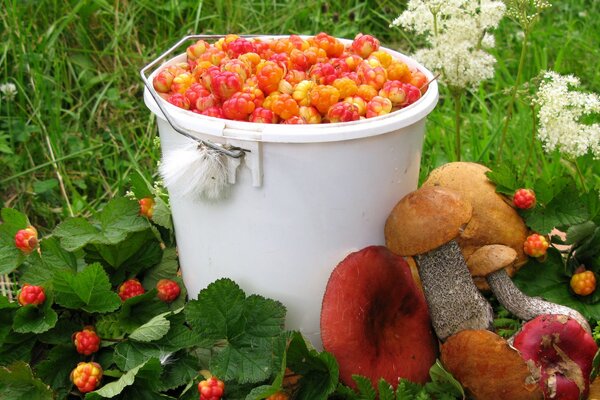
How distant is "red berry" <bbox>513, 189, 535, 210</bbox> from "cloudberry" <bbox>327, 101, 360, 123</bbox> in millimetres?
489

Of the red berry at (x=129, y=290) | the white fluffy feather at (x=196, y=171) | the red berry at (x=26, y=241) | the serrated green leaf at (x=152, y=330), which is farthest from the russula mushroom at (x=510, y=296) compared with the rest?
the red berry at (x=26, y=241)

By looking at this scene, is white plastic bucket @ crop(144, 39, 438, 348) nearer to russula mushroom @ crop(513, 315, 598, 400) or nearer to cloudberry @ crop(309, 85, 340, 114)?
cloudberry @ crop(309, 85, 340, 114)

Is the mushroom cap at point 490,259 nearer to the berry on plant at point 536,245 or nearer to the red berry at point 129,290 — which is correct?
the berry on plant at point 536,245

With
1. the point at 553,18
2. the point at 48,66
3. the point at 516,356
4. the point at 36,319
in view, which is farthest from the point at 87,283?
the point at 553,18

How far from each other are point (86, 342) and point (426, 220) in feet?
2.64

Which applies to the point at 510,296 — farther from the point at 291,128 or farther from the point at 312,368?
the point at 291,128

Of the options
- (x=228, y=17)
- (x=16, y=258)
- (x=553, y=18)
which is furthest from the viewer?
(x=553, y=18)

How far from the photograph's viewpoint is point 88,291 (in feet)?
5.44

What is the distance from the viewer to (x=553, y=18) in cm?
376

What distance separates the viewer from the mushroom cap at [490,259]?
1.59 metres

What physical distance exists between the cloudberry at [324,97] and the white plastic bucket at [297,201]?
9cm

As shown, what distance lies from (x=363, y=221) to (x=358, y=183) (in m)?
0.11

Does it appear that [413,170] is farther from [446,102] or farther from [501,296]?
[446,102]

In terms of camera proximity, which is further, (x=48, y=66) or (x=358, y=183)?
(x=48, y=66)
